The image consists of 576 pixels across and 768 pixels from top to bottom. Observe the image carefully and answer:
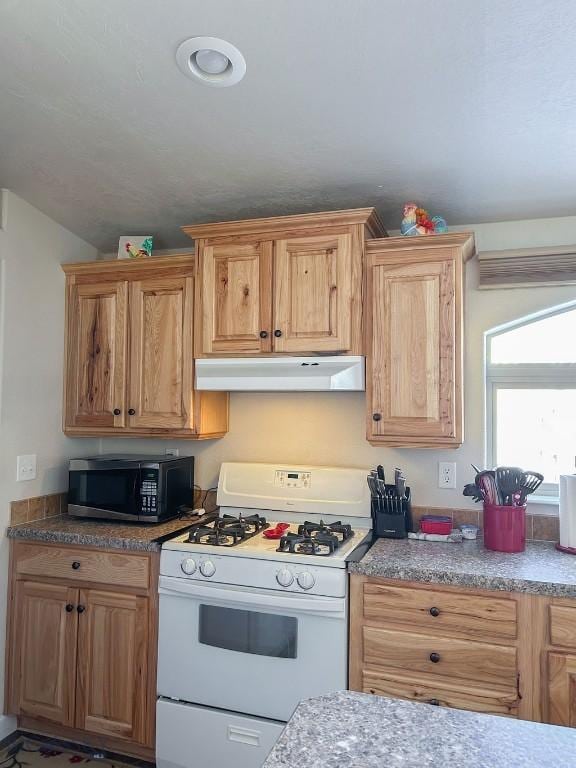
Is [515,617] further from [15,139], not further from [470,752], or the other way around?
[15,139]

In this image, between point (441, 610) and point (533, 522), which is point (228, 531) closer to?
point (441, 610)

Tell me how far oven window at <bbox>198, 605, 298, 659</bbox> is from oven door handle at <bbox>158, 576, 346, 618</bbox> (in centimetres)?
5

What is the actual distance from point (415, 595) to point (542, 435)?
1.06 m

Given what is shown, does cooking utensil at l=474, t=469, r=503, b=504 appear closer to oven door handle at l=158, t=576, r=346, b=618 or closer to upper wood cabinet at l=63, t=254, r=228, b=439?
oven door handle at l=158, t=576, r=346, b=618

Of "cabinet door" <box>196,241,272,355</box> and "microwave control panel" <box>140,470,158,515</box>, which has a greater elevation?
"cabinet door" <box>196,241,272,355</box>

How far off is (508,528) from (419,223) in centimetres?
132

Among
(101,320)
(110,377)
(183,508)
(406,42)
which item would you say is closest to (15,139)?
(101,320)

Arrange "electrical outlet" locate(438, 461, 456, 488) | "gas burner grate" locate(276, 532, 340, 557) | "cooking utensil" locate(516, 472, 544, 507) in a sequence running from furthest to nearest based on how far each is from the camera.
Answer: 1. "electrical outlet" locate(438, 461, 456, 488)
2. "cooking utensil" locate(516, 472, 544, 507)
3. "gas burner grate" locate(276, 532, 340, 557)

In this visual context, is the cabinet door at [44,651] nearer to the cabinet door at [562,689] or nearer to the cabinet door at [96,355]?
the cabinet door at [96,355]

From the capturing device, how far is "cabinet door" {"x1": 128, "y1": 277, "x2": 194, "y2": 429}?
2744mm

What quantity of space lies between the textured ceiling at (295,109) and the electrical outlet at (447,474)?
3.78 ft

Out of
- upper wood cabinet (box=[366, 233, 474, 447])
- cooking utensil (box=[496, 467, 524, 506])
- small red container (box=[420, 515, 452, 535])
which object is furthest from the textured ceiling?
small red container (box=[420, 515, 452, 535])

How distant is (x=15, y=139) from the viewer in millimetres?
2283

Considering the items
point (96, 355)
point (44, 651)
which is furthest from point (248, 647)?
point (96, 355)
